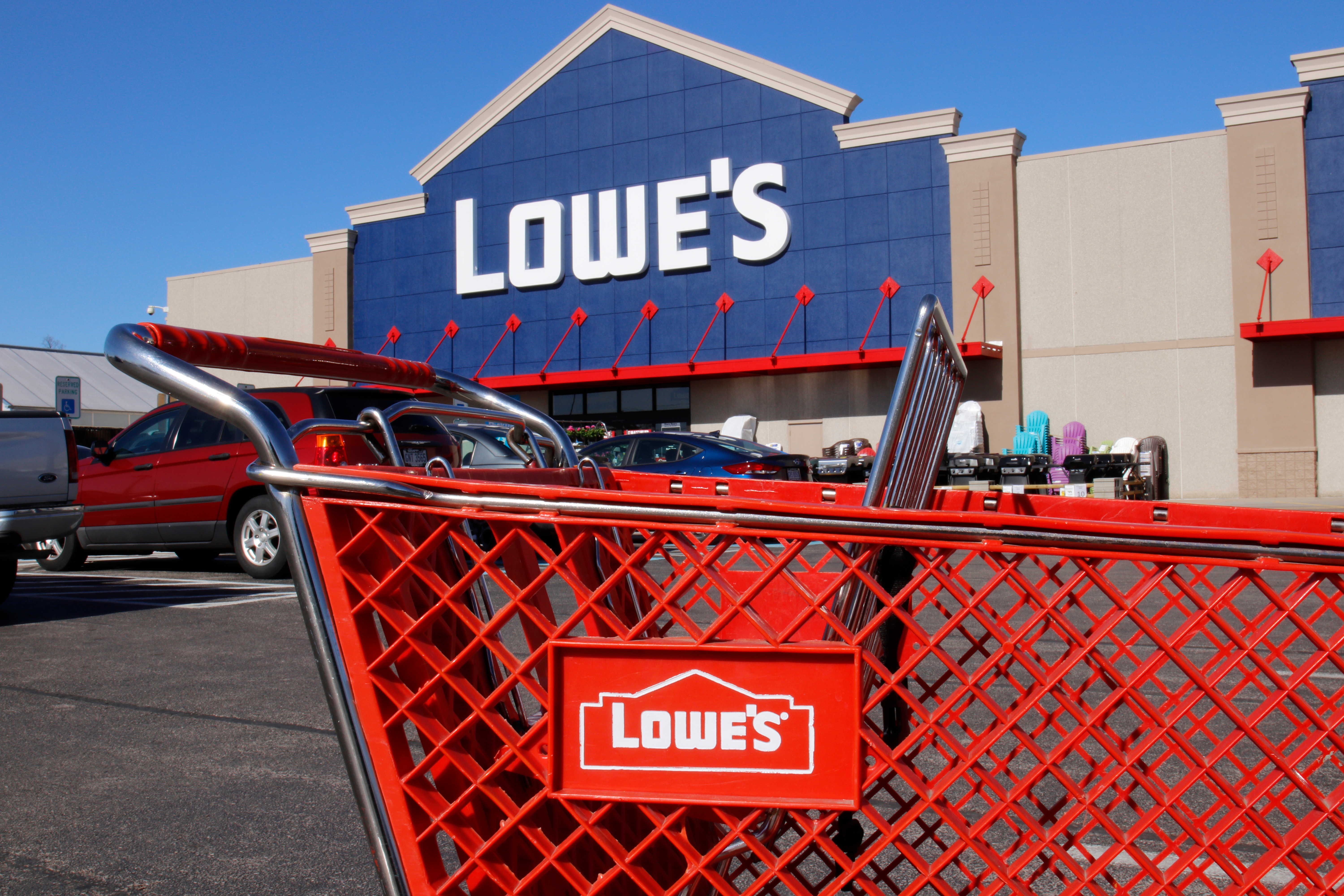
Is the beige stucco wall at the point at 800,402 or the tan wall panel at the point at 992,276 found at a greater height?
the tan wall panel at the point at 992,276

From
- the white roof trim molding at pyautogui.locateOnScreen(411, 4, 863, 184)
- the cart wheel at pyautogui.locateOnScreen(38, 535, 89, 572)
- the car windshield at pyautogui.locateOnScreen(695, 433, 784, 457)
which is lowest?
the cart wheel at pyautogui.locateOnScreen(38, 535, 89, 572)

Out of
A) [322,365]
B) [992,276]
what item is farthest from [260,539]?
[992,276]

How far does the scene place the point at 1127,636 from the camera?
6.39 metres

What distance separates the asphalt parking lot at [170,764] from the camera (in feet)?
9.20

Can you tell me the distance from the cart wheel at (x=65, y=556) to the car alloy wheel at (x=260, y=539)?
8.46 ft

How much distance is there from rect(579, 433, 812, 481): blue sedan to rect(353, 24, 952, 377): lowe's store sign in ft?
38.0

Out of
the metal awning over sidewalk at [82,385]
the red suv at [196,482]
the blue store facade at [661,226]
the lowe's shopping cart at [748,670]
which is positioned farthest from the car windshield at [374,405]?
the metal awning over sidewalk at [82,385]

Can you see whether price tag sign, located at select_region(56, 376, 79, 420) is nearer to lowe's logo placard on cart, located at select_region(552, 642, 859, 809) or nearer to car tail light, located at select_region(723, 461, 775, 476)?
car tail light, located at select_region(723, 461, 775, 476)

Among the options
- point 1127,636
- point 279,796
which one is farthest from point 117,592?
point 1127,636

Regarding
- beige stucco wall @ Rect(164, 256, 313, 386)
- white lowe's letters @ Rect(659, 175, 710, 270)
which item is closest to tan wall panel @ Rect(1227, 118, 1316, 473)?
white lowe's letters @ Rect(659, 175, 710, 270)

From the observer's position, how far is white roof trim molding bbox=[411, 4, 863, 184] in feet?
81.5

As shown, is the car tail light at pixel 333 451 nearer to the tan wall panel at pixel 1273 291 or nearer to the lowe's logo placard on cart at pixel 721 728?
the lowe's logo placard on cart at pixel 721 728

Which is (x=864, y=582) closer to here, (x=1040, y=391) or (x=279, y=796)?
(x=279, y=796)

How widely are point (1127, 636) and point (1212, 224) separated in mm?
18207
